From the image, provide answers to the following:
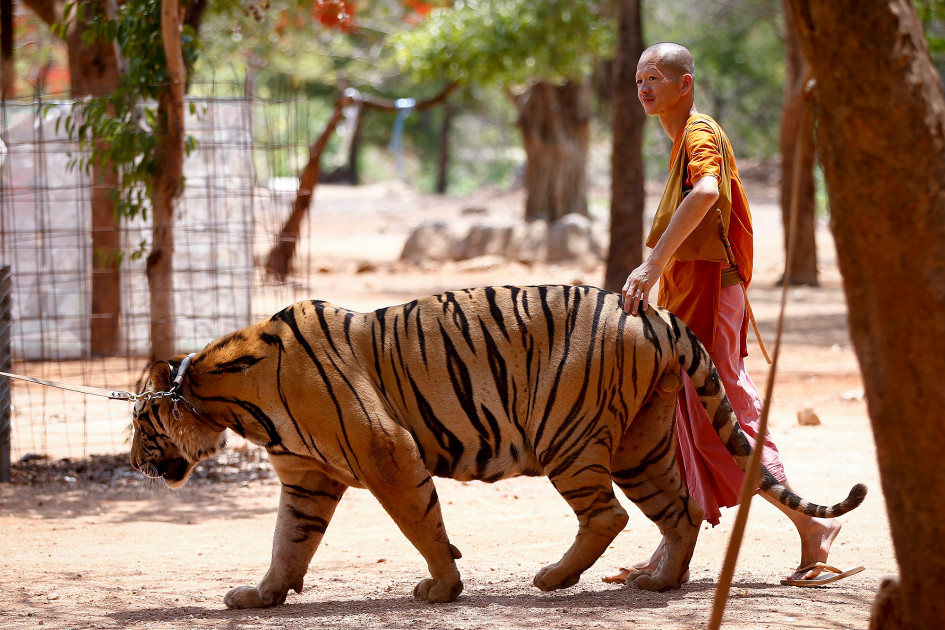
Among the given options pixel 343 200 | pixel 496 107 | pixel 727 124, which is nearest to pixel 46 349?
pixel 343 200

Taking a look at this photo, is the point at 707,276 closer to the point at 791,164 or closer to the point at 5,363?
the point at 5,363

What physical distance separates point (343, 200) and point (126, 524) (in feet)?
93.3

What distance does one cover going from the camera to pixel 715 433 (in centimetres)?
423

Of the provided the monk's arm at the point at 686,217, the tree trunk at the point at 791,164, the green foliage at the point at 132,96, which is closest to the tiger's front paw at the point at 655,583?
the monk's arm at the point at 686,217

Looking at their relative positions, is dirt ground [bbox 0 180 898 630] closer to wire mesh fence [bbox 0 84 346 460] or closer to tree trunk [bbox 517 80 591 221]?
wire mesh fence [bbox 0 84 346 460]

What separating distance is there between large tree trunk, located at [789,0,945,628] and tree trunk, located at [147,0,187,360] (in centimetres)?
487

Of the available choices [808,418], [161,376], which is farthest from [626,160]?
[161,376]

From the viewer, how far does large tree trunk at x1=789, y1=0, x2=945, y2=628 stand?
2.53 m

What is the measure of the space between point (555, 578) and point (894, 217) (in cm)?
204

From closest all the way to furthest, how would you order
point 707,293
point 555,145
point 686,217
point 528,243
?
point 686,217 → point 707,293 → point 528,243 → point 555,145

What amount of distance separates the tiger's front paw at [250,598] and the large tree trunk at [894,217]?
2398mm

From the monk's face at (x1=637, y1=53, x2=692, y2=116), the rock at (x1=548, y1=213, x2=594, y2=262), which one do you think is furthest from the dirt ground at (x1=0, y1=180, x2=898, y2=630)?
the rock at (x1=548, y1=213, x2=594, y2=262)

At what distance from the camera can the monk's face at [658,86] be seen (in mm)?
4109

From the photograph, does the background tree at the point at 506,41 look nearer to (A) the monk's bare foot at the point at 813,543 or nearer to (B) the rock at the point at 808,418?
(B) the rock at the point at 808,418
